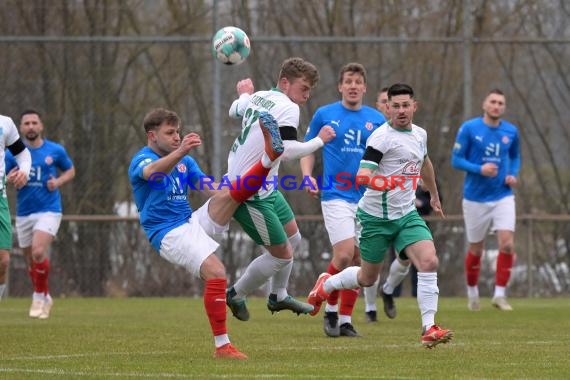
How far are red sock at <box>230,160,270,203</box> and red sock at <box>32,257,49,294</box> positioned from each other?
15.4ft

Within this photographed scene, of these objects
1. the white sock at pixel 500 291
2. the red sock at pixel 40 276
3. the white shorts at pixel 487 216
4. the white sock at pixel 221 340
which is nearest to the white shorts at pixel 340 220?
the white sock at pixel 221 340

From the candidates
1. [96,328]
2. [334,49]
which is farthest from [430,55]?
[96,328]

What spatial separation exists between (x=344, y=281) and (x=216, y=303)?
1.80m

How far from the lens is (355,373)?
6840 mm

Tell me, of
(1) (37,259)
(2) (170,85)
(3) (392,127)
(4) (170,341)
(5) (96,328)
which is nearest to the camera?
(3) (392,127)

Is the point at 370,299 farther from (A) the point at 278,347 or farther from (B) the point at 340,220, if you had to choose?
(A) the point at 278,347

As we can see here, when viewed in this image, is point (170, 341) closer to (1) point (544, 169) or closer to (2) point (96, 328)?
(2) point (96, 328)

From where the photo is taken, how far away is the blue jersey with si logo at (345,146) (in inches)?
408

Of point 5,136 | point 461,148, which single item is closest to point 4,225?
point 5,136

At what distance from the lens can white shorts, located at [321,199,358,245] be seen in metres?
10.2

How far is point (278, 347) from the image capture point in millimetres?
8664

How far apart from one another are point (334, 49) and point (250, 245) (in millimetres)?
2852

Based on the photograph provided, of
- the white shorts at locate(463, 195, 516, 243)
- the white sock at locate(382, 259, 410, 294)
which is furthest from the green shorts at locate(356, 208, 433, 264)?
the white shorts at locate(463, 195, 516, 243)

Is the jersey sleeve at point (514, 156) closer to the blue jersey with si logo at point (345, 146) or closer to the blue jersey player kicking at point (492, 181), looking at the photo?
the blue jersey player kicking at point (492, 181)
